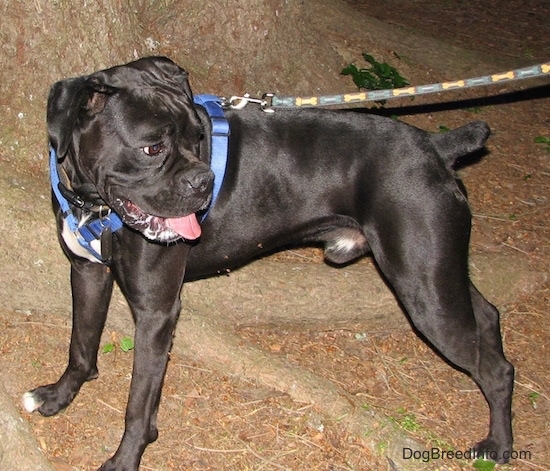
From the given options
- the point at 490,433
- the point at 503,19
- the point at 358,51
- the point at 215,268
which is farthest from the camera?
the point at 503,19

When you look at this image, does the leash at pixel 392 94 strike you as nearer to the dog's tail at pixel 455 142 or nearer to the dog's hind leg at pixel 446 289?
the dog's tail at pixel 455 142

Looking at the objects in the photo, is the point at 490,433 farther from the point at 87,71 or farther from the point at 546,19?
the point at 546,19

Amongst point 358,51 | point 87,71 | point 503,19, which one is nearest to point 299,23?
point 358,51

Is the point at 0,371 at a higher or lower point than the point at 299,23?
lower

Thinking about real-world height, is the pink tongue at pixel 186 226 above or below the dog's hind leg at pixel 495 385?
above

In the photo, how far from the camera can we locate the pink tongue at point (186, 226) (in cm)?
417

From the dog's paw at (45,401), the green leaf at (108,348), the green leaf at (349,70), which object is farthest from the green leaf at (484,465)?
the green leaf at (349,70)

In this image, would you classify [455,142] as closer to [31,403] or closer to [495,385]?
[495,385]

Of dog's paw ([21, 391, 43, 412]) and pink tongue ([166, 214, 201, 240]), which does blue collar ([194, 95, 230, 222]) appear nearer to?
pink tongue ([166, 214, 201, 240])

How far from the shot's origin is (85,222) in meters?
4.25

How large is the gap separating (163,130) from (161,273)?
0.79 m

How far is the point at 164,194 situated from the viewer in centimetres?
407

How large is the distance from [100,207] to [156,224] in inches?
13.0

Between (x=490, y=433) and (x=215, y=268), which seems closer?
(x=215, y=268)
